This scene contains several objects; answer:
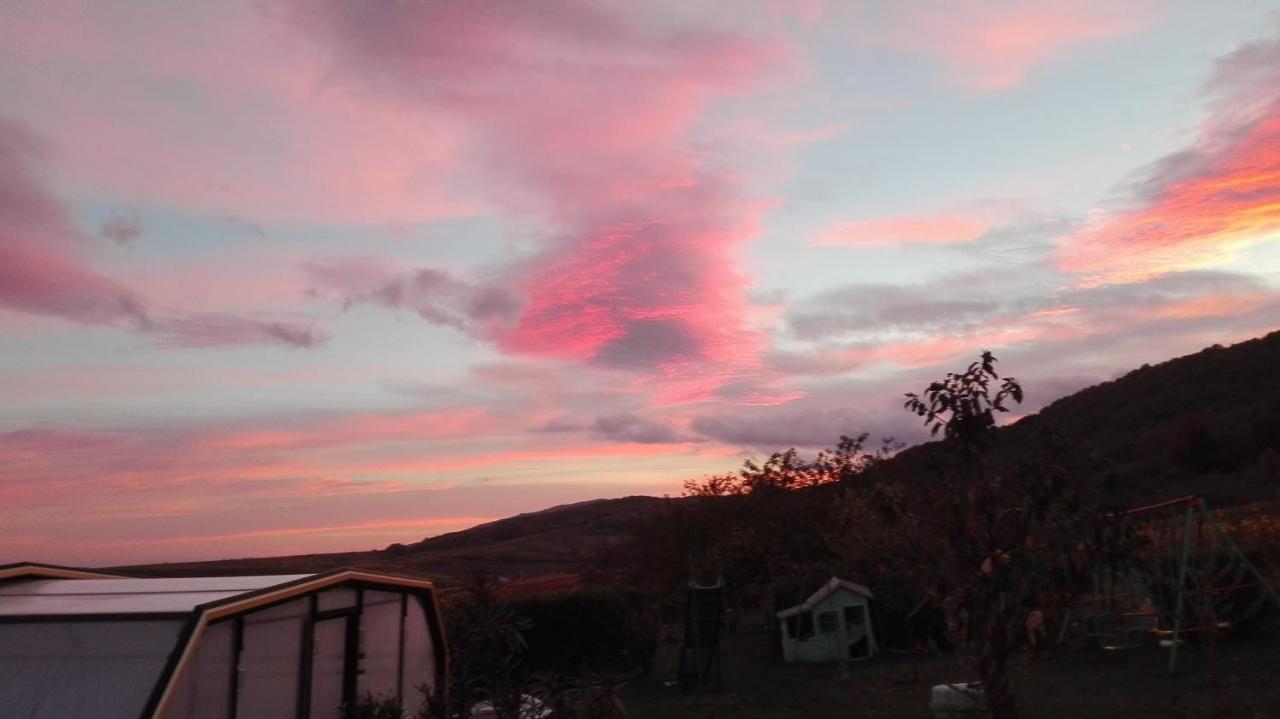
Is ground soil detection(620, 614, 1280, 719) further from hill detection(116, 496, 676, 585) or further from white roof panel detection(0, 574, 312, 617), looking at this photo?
hill detection(116, 496, 676, 585)

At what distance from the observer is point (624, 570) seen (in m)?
29.7

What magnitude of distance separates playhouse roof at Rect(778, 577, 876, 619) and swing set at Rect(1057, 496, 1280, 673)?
18.1 feet

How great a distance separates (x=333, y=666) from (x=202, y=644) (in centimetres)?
317

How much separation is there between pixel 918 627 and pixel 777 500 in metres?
5.28

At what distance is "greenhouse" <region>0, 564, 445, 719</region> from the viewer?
10500mm

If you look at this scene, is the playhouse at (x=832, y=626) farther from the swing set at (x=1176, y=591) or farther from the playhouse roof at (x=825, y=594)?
the swing set at (x=1176, y=591)

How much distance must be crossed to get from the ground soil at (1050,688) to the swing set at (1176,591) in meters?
0.51

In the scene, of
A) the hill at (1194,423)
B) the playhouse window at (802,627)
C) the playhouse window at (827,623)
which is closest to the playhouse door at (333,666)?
the playhouse window at (802,627)

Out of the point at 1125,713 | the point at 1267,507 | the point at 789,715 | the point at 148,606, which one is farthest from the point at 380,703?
the point at 1267,507

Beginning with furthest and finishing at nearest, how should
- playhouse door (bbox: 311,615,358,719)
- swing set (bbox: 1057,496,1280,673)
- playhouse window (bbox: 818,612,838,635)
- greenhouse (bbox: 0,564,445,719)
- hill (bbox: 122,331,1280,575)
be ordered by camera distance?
1. hill (bbox: 122,331,1280,575)
2. playhouse window (bbox: 818,612,838,635)
3. swing set (bbox: 1057,496,1280,673)
4. playhouse door (bbox: 311,615,358,719)
5. greenhouse (bbox: 0,564,445,719)

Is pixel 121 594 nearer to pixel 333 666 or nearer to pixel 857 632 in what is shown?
pixel 333 666

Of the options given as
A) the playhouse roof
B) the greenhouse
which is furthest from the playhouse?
the greenhouse

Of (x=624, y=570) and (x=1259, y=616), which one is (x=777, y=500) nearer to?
(x=624, y=570)

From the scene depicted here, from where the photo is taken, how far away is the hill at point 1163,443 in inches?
1743
